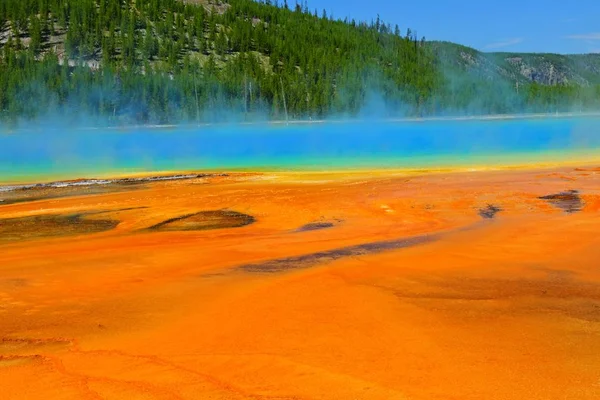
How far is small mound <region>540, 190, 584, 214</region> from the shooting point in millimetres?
11124

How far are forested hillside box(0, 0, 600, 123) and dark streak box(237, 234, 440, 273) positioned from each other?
7517 cm

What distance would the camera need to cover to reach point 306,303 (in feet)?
19.6

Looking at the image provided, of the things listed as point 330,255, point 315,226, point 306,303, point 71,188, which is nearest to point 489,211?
point 315,226

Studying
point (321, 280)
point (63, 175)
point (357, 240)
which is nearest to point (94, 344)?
point (321, 280)

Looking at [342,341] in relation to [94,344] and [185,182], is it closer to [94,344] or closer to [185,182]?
[94,344]

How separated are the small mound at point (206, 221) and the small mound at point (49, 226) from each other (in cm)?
92

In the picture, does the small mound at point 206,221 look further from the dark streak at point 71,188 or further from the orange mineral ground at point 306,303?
the dark streak at point 71,188

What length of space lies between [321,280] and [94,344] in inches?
99.1

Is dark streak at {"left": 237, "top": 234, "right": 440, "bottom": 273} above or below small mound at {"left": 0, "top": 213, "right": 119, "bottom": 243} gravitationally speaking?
above

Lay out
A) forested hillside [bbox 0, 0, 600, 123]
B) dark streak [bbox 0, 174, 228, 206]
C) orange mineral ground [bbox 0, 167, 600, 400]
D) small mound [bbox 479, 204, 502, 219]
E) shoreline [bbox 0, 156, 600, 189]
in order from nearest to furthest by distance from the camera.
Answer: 1. orange mineral ground [bbox 0, 167, 600, 400]
2. small mound [bbox 479, 204, 502, 219]
3. dark streak [bbox 0, 174, 228, 206]
4. shoreline [bbox 0, 156, 600, 189]
5. forested hillside [bbox 0, 0, 600, 123]

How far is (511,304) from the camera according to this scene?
5.84 metres

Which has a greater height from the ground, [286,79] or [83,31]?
[83,31]

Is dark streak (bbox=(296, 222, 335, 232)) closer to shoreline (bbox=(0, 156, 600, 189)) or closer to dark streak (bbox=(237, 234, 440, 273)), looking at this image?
dark streak (bbox=(237, 234, 440, 273))

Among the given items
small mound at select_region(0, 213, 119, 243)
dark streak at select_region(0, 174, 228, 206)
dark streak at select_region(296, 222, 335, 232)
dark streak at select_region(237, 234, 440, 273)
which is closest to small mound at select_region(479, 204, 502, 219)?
dark streak at select_region(237, 234, 440, 273)
